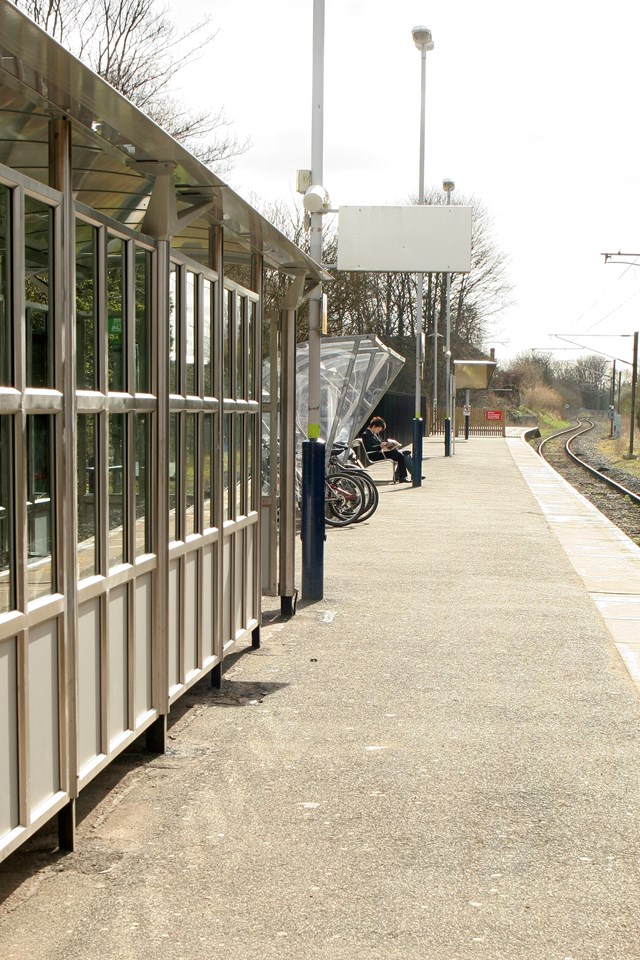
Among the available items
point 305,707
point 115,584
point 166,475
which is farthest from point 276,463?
point 115,584

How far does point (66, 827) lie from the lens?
4.07 metres

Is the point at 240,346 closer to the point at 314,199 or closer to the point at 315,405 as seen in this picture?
the point at 315,405

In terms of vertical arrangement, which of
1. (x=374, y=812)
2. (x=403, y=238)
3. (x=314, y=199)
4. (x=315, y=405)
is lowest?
(x=374, y=812)

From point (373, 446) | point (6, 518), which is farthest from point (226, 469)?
point (373, 446)

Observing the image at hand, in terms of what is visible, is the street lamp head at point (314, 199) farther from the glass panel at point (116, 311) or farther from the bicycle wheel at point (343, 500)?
the bicycle wheel at point (343, 500)

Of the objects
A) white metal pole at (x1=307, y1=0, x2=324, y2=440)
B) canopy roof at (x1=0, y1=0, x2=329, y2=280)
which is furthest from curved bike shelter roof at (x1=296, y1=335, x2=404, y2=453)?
canopy roof at (x1=0, y1=0, x2=329, y2=280)

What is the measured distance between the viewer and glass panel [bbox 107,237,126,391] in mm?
4566

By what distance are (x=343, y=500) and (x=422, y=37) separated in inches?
534

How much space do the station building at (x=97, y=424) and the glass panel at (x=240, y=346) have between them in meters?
0.33

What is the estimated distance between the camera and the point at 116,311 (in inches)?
183

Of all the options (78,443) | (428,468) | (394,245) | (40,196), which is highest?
(394,245)

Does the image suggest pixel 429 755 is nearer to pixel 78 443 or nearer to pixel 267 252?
pixel 78 443

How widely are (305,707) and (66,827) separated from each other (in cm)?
225

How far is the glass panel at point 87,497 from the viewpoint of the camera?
13.9ft
